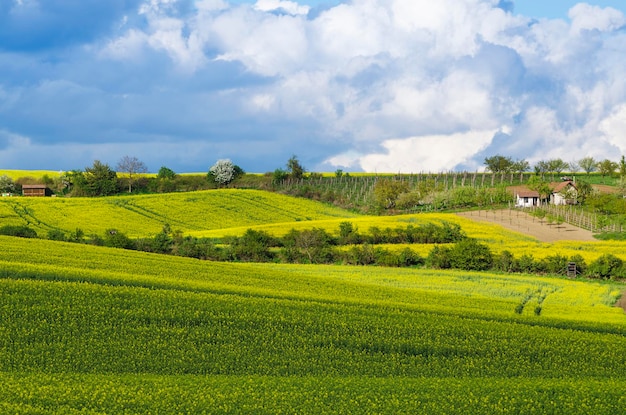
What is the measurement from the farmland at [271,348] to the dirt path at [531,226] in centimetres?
4796

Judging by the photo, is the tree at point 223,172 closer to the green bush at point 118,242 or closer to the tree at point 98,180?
the tree at point 98,180

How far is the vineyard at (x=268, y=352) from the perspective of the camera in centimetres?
1897

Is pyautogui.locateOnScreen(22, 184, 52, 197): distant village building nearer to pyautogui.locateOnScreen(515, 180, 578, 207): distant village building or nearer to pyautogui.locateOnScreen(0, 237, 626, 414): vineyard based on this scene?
pyautogui.locateOnScreen(515, 180, 578, 207): distant village building

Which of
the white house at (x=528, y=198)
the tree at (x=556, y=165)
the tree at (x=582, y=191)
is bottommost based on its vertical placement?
the white house at (x=528, y=198)

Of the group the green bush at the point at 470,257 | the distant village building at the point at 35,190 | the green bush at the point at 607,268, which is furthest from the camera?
the distant village building at the point at 35,190

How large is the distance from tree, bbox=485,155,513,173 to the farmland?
129m

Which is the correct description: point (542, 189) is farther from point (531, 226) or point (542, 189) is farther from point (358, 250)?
point (358, 250)

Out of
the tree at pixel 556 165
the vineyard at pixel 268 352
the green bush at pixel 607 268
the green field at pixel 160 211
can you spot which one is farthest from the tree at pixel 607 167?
the vineyard at pixel 268 352

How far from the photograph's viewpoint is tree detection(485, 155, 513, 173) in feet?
543

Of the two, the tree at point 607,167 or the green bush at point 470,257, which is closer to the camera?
the green bush at point 470,257

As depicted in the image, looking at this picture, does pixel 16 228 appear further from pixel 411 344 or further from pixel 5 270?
pixel 411 344

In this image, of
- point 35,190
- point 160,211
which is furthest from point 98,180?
point 160,211

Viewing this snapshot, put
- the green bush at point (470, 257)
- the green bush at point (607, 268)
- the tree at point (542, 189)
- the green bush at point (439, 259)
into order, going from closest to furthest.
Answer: the green bush at point (607, 268)
the green bush at point (470, 257)
the green bush at point (439, 259)
the tree at point (542, 189)

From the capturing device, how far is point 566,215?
10088cm
